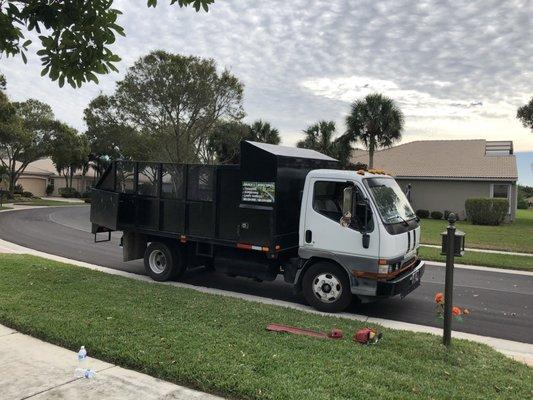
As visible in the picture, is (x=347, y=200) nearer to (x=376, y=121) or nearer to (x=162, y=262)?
(x=162, y=262)

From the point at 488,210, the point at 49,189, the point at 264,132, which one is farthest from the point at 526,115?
the point at 49,189

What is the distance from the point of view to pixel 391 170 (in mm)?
33375

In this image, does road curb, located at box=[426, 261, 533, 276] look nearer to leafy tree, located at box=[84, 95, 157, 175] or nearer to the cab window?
the cab window

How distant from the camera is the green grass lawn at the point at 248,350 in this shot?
14.1ft

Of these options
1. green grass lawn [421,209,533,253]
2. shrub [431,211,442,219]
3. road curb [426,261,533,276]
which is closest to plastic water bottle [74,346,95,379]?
road curb [426,261,533,276]

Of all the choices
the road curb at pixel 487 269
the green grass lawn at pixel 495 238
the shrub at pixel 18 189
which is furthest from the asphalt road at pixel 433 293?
the shrub at pixel 18 189

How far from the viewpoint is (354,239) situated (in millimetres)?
7570

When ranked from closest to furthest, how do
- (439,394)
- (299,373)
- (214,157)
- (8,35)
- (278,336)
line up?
(8,35) → (439,394) → (299,373) → (278,336) → (214,157)

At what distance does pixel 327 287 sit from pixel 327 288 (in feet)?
0.05

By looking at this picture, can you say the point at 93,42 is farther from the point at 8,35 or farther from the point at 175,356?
the point at 175,356

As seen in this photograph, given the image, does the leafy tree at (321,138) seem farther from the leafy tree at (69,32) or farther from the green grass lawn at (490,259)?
the leafy tree at (69,32)

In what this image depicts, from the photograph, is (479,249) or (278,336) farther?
(479,249)

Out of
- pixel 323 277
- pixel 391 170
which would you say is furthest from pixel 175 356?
pixel 391 170

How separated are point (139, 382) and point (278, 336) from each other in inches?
71.5
